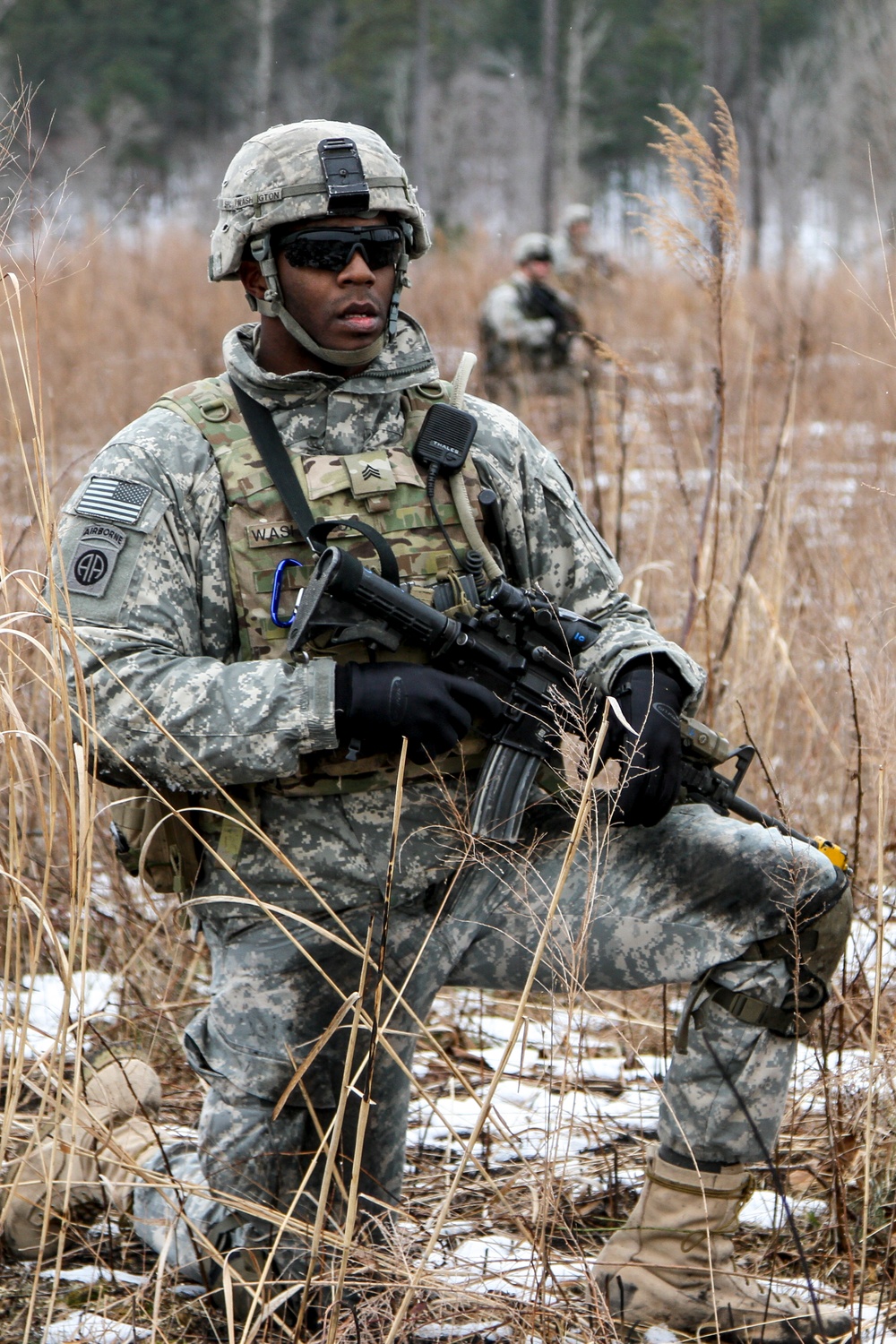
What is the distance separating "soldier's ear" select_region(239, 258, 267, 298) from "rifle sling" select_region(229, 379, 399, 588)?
207 millimetres

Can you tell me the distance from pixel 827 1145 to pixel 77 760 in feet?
4.97

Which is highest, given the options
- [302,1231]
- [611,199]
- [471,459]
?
[611,199]

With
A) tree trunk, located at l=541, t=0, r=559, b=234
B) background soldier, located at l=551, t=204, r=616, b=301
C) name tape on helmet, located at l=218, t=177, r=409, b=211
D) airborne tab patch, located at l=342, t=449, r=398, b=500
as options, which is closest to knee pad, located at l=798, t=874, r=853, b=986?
airborne tab patch, located at l=342, t=449, r=398, b=500

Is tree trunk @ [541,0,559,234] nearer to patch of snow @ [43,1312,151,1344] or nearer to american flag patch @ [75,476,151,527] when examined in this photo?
american flag patch @ [75,476,151,527]

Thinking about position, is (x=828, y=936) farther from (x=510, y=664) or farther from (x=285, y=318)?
(x=285, y=318)

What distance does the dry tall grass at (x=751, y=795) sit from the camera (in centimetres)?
175

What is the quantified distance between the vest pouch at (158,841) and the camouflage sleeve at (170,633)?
92 mm

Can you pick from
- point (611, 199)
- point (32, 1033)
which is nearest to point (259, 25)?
point (611, 199)

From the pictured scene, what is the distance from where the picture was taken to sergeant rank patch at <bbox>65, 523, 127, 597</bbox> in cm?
207

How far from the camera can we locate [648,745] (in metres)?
2.01

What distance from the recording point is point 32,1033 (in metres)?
3.00

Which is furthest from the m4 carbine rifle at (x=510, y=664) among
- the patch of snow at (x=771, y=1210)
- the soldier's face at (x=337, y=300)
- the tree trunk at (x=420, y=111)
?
the tree trunk at (x=420, y=111)

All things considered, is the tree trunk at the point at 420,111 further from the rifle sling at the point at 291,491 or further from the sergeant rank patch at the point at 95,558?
the sergeant rank patch at the point at 95,558

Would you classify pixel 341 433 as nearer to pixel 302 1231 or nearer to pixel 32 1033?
pixel 302 1231
